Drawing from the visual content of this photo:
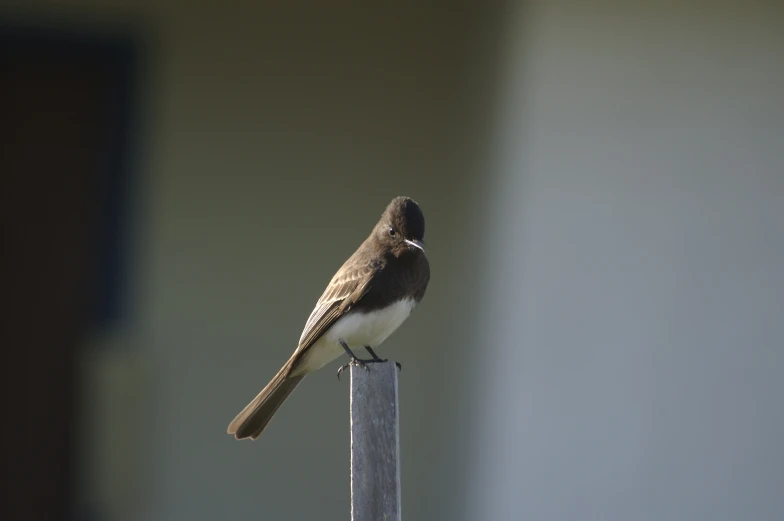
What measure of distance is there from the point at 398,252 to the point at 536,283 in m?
1.41

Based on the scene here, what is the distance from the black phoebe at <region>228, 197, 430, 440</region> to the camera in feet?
11.4

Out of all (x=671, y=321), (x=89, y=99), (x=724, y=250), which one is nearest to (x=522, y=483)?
(x=671, y=321)

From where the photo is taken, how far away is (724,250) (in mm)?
4570

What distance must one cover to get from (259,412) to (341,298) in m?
0.49

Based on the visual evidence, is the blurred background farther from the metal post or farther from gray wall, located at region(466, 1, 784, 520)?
the metal post

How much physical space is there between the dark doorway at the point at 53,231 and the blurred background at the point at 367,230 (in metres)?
0.01

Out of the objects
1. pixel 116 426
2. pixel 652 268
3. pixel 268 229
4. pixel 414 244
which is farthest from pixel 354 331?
pixel 116 426

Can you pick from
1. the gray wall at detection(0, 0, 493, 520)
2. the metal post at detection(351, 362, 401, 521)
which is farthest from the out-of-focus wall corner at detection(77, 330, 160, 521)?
the metal post at detection(351, 362, 401, 521)

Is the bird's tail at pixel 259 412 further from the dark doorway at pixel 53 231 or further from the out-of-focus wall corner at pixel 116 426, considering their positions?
the dark doorway at pixel 53 231

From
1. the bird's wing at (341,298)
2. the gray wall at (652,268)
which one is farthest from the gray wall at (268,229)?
the bird's wing at (341,298)

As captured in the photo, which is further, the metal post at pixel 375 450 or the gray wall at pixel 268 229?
the gray wall at pixel 268 229

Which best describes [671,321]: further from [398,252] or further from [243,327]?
[243,327]

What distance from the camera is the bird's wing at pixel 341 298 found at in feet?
11.4

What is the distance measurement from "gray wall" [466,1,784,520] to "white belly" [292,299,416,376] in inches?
52.7
